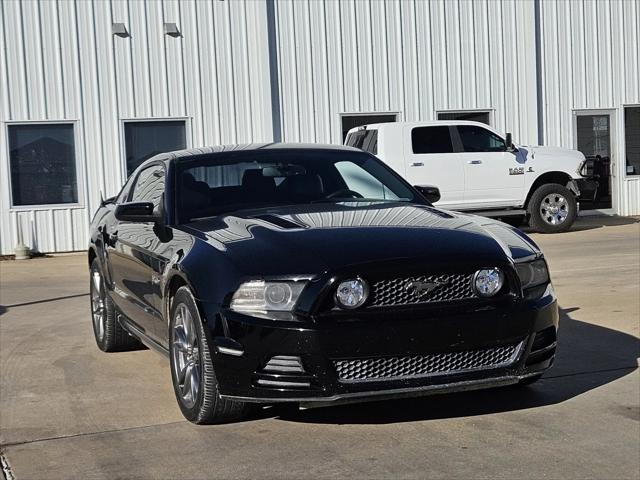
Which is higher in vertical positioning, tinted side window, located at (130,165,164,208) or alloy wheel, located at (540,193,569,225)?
tinted side window, located at (130,165,164,208)

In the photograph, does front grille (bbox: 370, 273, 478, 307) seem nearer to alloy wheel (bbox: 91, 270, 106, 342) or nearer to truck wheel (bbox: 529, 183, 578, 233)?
alloy wheel (bbox: 91, 270, 106, 342)

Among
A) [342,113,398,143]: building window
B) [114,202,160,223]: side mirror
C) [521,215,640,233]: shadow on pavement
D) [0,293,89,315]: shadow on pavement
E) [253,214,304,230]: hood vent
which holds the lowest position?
[0,293,89,315]: shadow on pavement

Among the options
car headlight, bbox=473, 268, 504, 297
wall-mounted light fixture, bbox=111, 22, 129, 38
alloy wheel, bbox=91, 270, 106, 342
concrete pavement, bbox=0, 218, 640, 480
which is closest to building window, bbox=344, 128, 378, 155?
wall-mounted light fixture, bbox=111, 22, 129, 38

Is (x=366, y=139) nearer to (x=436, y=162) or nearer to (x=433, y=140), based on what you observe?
(x=433, y=140)

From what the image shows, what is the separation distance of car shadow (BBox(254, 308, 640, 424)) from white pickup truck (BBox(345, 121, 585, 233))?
32.8ft

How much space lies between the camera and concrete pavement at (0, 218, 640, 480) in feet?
15.3

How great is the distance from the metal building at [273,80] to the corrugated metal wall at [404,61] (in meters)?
0.03

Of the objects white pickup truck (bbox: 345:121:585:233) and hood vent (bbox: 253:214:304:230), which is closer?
hood vent (bbox: 253:214:304:230)

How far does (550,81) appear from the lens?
20.1m

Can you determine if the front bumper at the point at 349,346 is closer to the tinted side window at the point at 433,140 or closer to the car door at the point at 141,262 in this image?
the car door at the point at 141,262

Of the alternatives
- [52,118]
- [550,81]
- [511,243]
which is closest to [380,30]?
[550,81]

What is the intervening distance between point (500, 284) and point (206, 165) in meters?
2.40

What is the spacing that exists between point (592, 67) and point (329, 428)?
54.9 feet

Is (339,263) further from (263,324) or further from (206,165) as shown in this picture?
(206,165)
